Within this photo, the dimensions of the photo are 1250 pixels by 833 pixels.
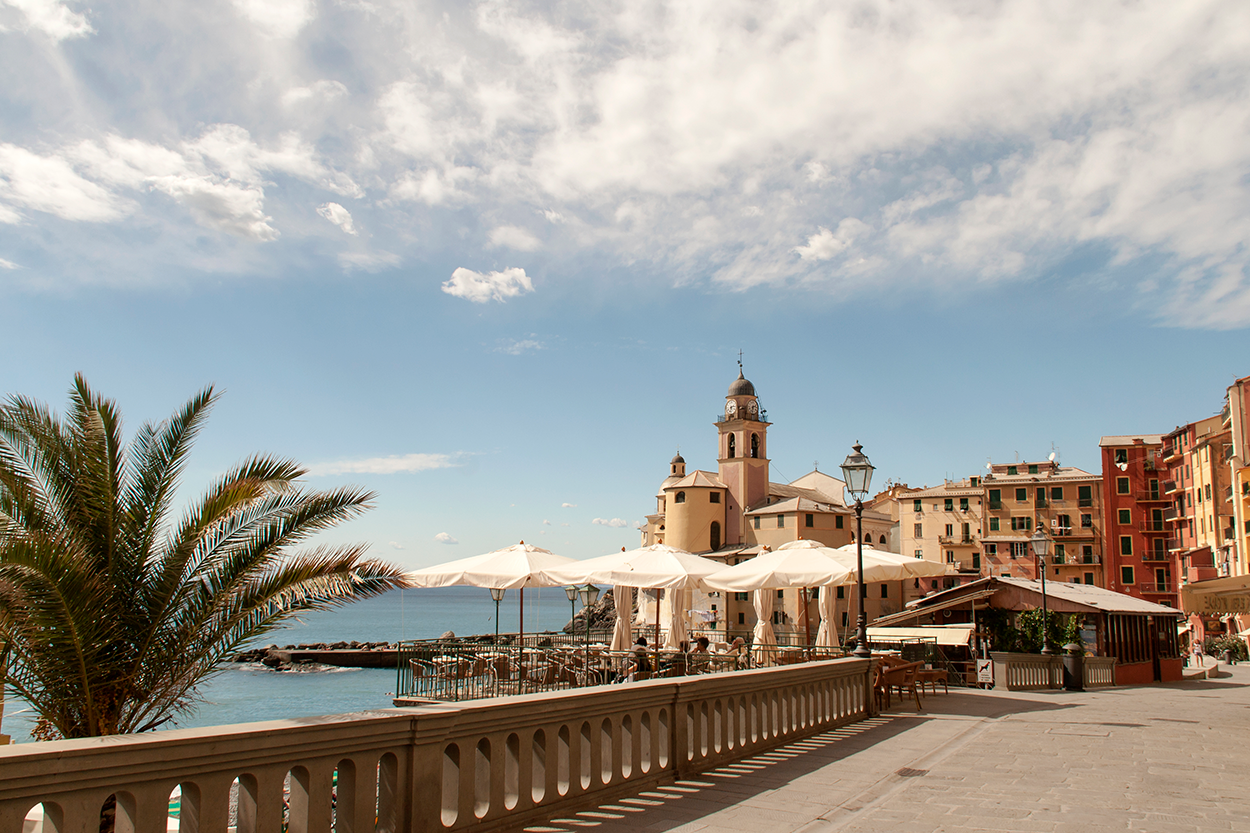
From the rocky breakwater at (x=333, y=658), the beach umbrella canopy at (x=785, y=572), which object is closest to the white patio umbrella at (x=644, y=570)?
the beach umbrella canopy at (x=785, y=572)

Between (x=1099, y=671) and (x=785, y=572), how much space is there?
34.9 ft

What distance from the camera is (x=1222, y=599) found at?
1131 cm

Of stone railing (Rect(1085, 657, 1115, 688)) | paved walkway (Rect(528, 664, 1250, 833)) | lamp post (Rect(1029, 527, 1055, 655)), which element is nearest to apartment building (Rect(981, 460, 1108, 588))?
lamp post (Rect(1029, 527, 1055, 655))

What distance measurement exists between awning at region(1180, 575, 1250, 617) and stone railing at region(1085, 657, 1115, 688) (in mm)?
10480

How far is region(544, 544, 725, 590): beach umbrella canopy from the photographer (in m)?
17.5

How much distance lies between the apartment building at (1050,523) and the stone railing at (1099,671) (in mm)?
44576

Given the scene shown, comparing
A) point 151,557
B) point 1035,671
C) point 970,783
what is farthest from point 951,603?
point 151,557

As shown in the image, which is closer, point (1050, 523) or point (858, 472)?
point (858, 472)

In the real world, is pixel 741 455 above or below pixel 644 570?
above

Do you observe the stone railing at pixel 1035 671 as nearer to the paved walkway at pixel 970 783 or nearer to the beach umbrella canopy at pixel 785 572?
the beach umbrella canopy at pixel 785 572

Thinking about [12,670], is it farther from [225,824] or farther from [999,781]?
[999,781]

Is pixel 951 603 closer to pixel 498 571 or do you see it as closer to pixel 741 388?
pixel 498 571

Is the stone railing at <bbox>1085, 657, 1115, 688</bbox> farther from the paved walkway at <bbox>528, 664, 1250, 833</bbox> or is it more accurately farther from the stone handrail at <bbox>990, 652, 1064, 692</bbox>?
the paved walkway at <bbox>528, 664, 1250, 833</bbox>

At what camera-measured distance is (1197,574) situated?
5147 centimetres
